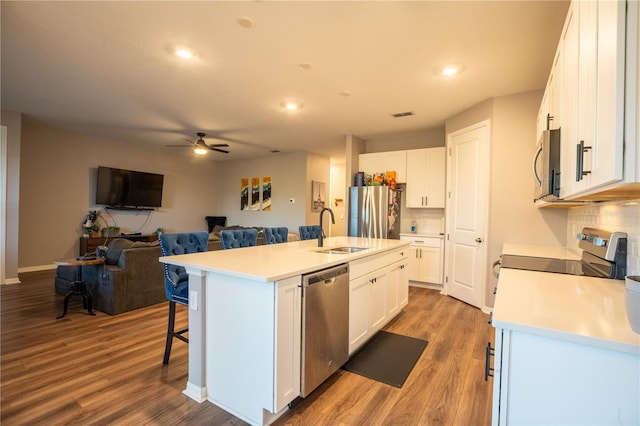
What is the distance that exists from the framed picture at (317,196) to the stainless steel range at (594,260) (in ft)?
17.8

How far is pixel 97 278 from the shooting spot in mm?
3545

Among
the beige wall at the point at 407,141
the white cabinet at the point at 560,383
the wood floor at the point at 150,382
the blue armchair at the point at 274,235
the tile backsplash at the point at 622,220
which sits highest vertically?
the beige wall at the point at 407,141

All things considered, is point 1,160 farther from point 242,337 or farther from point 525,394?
point 525,394

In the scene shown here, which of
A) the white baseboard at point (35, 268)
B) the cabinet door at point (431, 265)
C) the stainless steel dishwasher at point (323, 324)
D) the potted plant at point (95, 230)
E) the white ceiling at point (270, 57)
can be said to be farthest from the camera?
the potted plant at point (95, 230)

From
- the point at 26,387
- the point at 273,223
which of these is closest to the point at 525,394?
the point at 26,387

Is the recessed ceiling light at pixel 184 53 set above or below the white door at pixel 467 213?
above

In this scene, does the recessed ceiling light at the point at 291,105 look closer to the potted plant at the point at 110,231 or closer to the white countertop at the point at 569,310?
the white countertop at the point at 569,310

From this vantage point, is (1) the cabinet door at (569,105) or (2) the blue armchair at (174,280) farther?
(2) the blue armchair at (174,280)

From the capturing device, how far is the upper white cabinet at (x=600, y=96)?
2.80 ft

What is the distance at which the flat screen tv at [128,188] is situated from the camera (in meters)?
6.21

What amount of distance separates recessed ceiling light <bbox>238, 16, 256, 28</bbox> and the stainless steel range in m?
2.58

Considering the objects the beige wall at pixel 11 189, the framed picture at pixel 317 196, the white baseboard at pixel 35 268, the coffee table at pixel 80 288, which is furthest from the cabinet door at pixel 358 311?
the white baseboard at pixel 35 268

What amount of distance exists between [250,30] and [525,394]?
2.78 m

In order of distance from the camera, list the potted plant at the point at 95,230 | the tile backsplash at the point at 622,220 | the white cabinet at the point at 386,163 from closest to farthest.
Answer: the tile backsplash at the point at 622,220
the white cabinet at the point at 386,163
the potted plant at the point at 95,230
